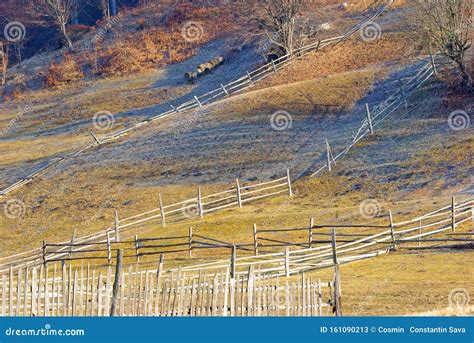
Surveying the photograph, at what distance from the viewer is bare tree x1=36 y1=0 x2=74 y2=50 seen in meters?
94.3

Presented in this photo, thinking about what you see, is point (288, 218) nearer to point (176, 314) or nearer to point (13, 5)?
point (176, 314)

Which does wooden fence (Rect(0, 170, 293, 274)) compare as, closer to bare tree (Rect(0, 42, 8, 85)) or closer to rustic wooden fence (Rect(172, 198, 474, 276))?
rustic wooden fence (Rect(172, 198, 474, 276))

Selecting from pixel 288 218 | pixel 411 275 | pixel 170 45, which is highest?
pixel 170 45

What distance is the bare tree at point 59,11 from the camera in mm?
94281

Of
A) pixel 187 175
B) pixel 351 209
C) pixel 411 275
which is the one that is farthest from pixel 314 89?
pixel 411 275

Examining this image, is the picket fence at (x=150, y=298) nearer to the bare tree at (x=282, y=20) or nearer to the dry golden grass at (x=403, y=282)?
the dry golden grass at (x=403, y=282)

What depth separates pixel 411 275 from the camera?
32.7 meters

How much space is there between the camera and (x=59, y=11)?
94.8 m

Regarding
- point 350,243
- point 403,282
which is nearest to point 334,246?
point 350,243

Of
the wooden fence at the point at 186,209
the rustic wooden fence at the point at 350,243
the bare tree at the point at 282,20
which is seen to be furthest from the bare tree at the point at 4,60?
the rustic wooden fence at the point at 350,243

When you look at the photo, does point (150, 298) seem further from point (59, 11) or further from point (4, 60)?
point (59, 11)

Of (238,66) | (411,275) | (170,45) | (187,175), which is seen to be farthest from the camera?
(170,45)

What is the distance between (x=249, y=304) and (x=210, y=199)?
30.7 m

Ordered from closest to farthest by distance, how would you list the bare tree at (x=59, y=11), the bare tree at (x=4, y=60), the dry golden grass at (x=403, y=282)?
the dry golden grass at (x=403, y=282) → the bare tree at (x=4, y=60) → the bare tree at (x=59, y=11)
